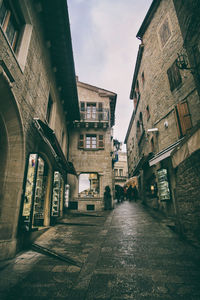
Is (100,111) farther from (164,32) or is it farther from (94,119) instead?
(164,32)

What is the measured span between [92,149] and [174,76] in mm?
8434

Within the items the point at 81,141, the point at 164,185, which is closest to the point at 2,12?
the point at 164,185

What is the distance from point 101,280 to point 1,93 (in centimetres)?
480

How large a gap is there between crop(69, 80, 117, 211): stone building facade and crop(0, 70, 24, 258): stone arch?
908cm

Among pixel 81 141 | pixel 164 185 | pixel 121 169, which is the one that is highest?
pixel 121 169

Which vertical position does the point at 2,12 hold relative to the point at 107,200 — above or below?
above

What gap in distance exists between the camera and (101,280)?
298 centimetres

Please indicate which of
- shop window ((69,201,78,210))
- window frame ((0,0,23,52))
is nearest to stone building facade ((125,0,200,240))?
window frame ((0,0,23,52))

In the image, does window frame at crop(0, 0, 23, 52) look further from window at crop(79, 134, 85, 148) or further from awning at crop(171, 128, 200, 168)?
window at crop(79, 134, 85, 148)

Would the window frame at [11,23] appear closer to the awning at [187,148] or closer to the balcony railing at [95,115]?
the awning at [187,148]

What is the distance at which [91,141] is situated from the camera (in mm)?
15266

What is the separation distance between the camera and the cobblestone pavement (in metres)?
2.60

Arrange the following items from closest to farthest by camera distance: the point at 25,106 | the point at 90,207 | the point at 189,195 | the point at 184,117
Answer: the point at 189,195 < the point at 25,106 < the point at 184,117 < the point at 90,207

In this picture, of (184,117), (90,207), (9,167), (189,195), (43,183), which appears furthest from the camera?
(90,207)
